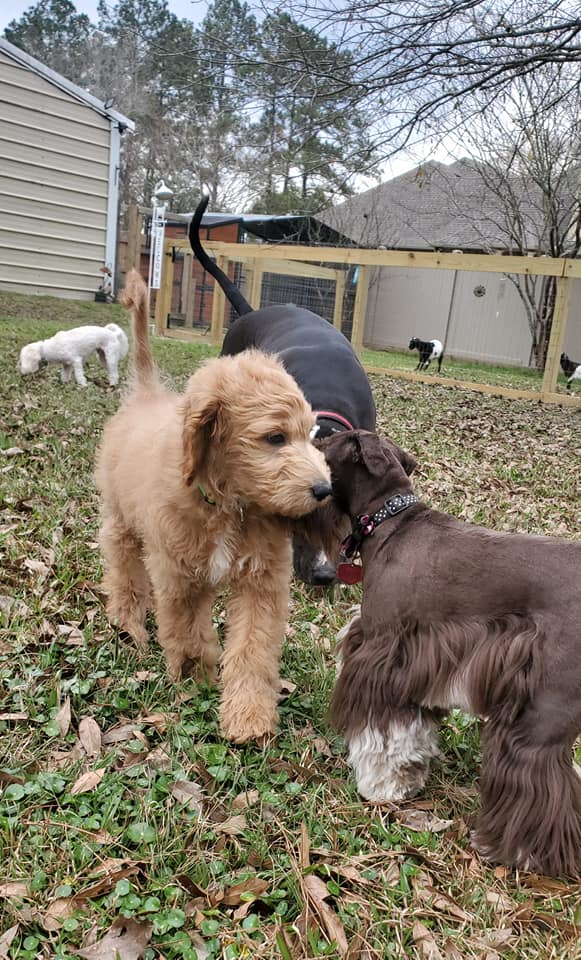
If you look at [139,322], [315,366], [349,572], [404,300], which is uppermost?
[404,300]

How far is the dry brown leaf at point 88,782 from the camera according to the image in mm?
2465

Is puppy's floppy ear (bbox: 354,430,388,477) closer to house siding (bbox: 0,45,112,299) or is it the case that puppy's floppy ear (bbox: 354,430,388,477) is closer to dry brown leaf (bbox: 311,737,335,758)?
dry brown leaf (bbox: 311,737,335,758)

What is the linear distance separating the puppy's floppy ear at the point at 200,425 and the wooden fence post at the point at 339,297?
13.7 meters

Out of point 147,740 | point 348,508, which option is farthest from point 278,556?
point 147,740

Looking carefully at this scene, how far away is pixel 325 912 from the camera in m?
2.06

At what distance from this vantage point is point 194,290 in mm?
22141

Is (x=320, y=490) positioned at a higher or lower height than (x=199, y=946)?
higher

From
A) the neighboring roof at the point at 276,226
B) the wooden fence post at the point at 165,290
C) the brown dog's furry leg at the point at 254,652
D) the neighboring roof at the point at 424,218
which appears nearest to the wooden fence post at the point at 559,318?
the wooden fence post at the point at 165,290

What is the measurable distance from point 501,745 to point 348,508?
3.65 feet

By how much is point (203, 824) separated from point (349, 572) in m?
1.21

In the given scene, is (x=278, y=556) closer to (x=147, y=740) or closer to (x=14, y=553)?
(x=147, y=740)

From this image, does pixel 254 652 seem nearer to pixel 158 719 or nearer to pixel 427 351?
pixel 158 719

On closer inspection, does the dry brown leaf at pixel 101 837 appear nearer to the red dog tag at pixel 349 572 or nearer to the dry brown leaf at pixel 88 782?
the dry brown leaf at pixel 88 782

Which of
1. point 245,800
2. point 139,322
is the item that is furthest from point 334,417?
point 245,800
